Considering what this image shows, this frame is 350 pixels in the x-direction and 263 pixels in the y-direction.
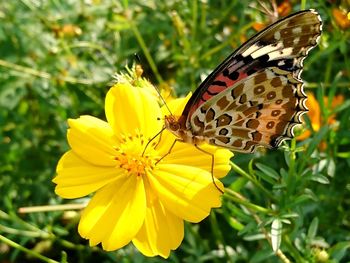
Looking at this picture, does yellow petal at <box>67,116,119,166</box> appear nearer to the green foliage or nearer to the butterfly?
the butterfly

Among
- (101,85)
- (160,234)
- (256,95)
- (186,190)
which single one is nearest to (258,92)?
(256,95)

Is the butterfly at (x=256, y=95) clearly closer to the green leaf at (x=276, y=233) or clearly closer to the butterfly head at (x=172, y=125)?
the butterfly head at (x=172, y=125)

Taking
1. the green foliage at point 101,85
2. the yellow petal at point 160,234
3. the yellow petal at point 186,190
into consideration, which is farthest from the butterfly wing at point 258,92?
the green foliage at point 101,85

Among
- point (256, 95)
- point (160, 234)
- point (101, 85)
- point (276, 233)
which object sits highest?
point (101, 85)

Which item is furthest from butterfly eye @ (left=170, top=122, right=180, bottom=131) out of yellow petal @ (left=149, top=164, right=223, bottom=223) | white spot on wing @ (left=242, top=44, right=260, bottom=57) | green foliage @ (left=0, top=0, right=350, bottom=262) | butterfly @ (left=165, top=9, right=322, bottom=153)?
green foliage @ (left=0, top=0, right=350, bottom=262)

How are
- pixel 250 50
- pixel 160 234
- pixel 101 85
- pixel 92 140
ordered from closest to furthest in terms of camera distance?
1. pixel 250 50
2. pixel 160 234
3. pixel 92 140
4. pixel 101 85

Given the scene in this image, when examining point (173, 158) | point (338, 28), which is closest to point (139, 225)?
point (173, 158)

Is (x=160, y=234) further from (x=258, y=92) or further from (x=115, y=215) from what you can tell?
(x=258, y=92)
